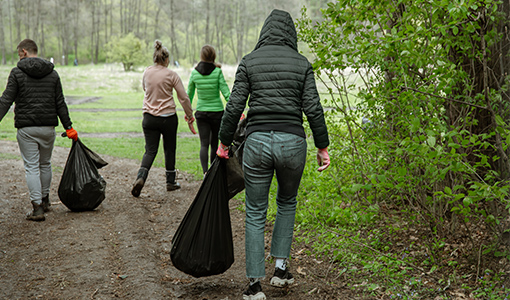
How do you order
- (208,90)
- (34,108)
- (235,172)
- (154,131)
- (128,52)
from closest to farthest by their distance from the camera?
(235,172) < (34,108) < (154,131) < (208,90) < (128,52)

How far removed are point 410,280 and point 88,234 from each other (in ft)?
10.9

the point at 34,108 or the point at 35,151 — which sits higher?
the point at 34,108

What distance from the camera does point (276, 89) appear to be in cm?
340

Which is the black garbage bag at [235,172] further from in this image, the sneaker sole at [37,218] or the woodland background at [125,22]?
the woodland background at [125,22]

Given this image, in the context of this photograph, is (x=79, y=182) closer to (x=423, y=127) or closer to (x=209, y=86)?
(x=209, y=86)

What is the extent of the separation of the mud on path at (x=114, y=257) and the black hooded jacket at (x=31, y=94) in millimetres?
1211

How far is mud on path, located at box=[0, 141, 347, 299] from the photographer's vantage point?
149 inches

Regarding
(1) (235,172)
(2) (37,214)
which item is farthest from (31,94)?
(1) (235,172)

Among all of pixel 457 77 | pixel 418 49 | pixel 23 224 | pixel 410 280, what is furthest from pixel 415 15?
pixel 23 224

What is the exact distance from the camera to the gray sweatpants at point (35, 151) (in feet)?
18.2

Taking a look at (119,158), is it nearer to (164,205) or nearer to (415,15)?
(164,205)

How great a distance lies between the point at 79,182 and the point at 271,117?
3409 mm

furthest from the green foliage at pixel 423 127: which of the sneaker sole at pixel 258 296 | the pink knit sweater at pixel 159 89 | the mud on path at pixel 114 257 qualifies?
the pink knit sweater at pixel 159 89

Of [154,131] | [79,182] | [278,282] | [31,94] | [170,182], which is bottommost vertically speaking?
[278,282]
